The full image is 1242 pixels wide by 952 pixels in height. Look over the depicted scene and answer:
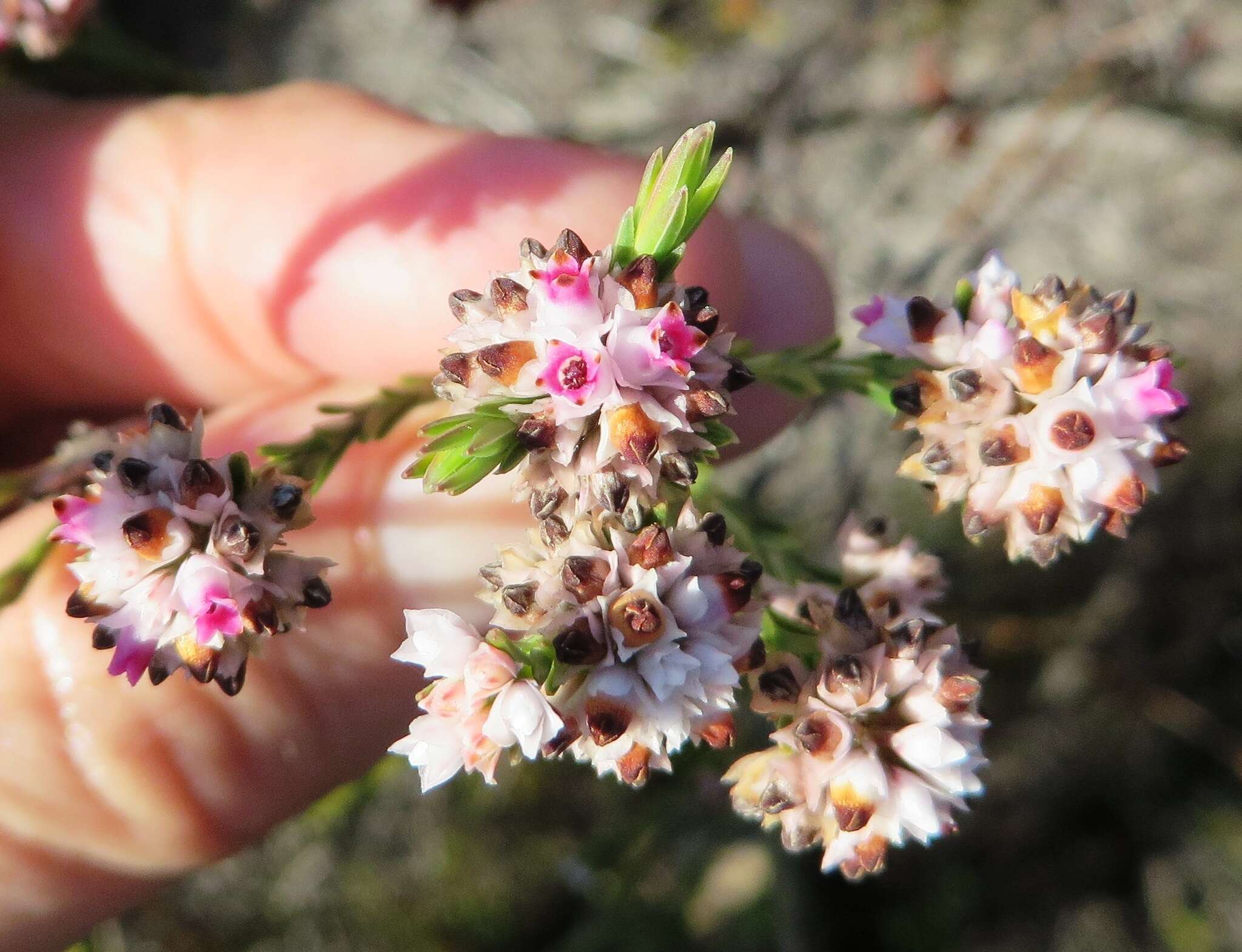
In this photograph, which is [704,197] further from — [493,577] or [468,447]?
[493,577]

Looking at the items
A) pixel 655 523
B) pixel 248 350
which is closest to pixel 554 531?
pixel 655 523

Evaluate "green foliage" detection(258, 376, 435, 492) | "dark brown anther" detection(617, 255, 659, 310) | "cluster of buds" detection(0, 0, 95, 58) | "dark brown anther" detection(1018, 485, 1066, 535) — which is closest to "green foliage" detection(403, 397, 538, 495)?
"dark brown anther" detection(617, 255, 659, 310)

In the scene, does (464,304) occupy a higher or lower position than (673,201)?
lower

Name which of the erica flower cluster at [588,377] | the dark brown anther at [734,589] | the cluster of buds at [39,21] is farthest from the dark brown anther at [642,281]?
the cluster of buds at [39,21]

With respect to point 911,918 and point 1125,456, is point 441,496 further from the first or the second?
point 911,918

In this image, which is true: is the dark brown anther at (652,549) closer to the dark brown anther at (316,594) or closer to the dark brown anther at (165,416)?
the dark brown anther at (316,594)

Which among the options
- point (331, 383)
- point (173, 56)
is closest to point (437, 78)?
point (173, 56)

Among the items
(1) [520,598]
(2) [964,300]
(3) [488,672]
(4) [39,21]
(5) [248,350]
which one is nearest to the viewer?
(3) [488,672]
